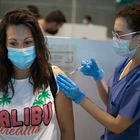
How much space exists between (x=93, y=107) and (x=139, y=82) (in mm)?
231

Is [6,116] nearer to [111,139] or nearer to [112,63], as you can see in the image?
[111,139]

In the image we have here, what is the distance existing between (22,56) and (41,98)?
21 cm

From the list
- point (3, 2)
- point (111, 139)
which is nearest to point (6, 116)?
point (111, 139)

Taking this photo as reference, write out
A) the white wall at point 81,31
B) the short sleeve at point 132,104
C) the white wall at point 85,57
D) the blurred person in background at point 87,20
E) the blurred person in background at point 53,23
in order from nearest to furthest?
the short sleeve at point 132,104, the white wall at point 85,57, the blurred person in background at point 53,23, the white wall at point 81,31, the blurred person in background at point 87,20

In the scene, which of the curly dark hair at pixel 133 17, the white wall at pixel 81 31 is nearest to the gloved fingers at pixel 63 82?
the curly dark hair at pixel 133 17

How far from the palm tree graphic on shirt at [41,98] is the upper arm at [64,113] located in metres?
0.06

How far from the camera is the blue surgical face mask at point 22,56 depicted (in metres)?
1.44

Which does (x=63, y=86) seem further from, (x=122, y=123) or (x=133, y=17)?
(x=133, y=17)

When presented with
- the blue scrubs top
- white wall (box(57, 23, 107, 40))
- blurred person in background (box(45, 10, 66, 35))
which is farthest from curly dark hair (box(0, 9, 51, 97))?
white wall (box(57, 23, 107, 40))

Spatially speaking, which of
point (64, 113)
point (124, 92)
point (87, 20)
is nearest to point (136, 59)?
point (124, 92)

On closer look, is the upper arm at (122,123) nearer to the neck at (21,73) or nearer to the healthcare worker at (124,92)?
the healthcare worker at (124,92)

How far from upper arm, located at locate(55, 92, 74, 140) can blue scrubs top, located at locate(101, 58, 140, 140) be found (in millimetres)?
184

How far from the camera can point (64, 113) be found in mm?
1512

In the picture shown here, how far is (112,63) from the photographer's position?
196 cm
